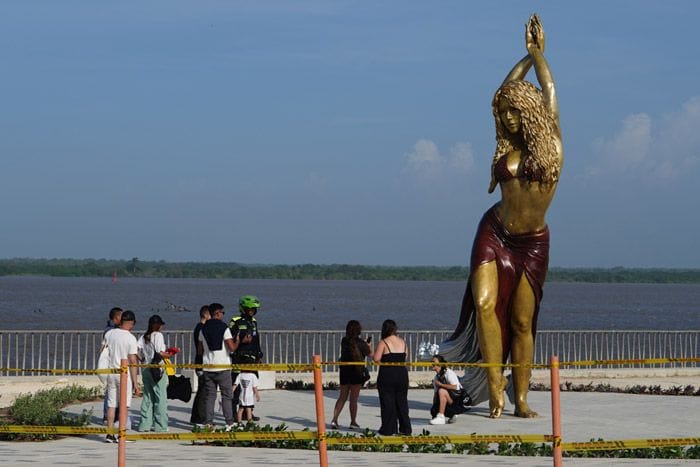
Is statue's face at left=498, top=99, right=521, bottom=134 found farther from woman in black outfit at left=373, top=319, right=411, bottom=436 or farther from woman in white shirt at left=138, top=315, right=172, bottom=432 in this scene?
woman in white shirt at left=138, top=315, right=172, bottom=432

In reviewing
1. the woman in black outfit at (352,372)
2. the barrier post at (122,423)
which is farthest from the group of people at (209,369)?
the barrier post at (122,423)

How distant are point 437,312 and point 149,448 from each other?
253 ft

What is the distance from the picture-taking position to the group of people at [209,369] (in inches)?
666

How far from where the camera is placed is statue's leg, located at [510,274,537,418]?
62.2ft

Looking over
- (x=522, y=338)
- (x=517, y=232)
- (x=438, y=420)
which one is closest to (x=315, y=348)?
(x=522, y=338)

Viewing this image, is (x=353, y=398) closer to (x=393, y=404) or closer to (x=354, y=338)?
(x=354, y=338)

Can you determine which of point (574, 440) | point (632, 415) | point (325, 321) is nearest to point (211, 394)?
point (574, 440)

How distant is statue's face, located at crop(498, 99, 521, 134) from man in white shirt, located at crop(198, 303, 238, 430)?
4511 millimetres

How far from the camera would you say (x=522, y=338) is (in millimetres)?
19031

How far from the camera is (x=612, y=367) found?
2891 centimetres

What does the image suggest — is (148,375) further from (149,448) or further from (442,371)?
(442,371)

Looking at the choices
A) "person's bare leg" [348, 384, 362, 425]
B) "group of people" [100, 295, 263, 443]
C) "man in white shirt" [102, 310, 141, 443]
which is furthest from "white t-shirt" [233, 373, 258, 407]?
"man in white shirt" [102, 310, 141, 443]

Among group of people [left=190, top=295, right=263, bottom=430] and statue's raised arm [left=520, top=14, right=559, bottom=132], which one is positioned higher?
statue's raised arm [left=520, top=14, right=559, bottom=132]

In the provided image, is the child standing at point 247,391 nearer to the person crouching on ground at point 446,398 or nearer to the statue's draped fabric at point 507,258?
the person crouching on ground at point 446,398
